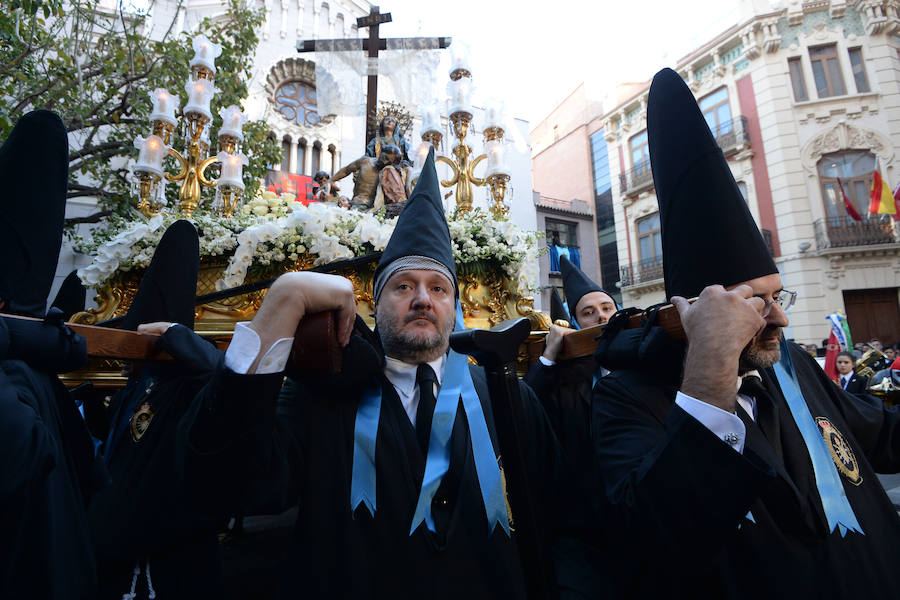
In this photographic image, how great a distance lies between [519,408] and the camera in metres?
1.21

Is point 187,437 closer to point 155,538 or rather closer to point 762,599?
point 155,538

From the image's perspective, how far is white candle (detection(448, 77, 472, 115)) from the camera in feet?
15.0

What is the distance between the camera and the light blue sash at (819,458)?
49.3 inches

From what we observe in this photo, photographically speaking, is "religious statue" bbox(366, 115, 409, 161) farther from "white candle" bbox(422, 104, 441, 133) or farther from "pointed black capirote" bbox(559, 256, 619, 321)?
"pointed black capirote" bbox(559, 256, 619, 321)

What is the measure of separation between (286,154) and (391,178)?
1273cm

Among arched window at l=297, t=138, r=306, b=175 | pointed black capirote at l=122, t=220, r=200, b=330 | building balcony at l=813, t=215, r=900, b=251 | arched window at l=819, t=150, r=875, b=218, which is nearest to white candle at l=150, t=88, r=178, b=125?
pointed black capirote at l=122, t=220, r=200, b=330

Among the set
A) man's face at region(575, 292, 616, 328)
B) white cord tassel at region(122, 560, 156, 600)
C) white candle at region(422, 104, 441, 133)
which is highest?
white candle at region(422, 104, 441, 133)

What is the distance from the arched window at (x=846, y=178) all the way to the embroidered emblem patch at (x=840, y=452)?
18.3 metres

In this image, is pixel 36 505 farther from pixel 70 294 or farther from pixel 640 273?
pixel 640 273

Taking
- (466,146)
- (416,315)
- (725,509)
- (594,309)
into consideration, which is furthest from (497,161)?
(725,509)

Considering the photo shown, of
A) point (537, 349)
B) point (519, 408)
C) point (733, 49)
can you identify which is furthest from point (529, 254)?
point (733, 49)

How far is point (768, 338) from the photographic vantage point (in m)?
1.45

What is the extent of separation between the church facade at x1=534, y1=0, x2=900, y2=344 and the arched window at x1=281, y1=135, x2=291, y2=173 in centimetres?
1602

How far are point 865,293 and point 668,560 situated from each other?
19045mm
